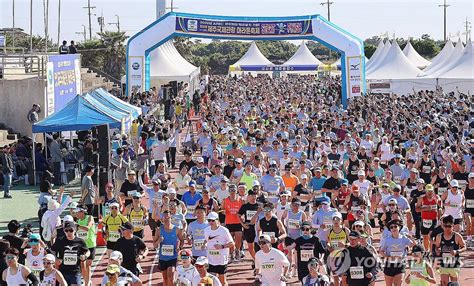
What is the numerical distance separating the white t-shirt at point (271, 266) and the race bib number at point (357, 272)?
0.83m

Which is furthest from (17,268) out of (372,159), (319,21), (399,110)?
(319,21)

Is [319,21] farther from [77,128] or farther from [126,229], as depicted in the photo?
[126,229]

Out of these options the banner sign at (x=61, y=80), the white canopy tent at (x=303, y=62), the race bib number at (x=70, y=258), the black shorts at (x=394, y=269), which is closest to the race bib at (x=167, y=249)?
the race bib number at (x=70, y=258)

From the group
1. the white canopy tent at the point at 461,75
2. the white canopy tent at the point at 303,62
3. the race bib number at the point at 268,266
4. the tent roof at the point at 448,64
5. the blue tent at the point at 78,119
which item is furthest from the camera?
the white canopy tent at the point at 303,62

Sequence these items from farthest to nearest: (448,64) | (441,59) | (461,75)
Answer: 1. (441,59)
2. (448,64)
3. (461,75)

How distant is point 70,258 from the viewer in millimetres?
11789

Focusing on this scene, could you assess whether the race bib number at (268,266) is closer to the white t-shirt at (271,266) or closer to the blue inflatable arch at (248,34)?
the white t-shirt at (271,266)

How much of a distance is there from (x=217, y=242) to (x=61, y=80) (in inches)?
685

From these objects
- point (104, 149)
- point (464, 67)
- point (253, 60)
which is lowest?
point (104, 149)

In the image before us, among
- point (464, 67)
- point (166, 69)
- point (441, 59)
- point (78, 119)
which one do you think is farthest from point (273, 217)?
point (441, 59)

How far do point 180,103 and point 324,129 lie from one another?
13582mm

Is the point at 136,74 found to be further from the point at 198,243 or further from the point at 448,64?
the point at 198,243

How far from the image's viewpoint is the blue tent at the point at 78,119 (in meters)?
21.1

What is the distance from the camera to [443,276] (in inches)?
484
